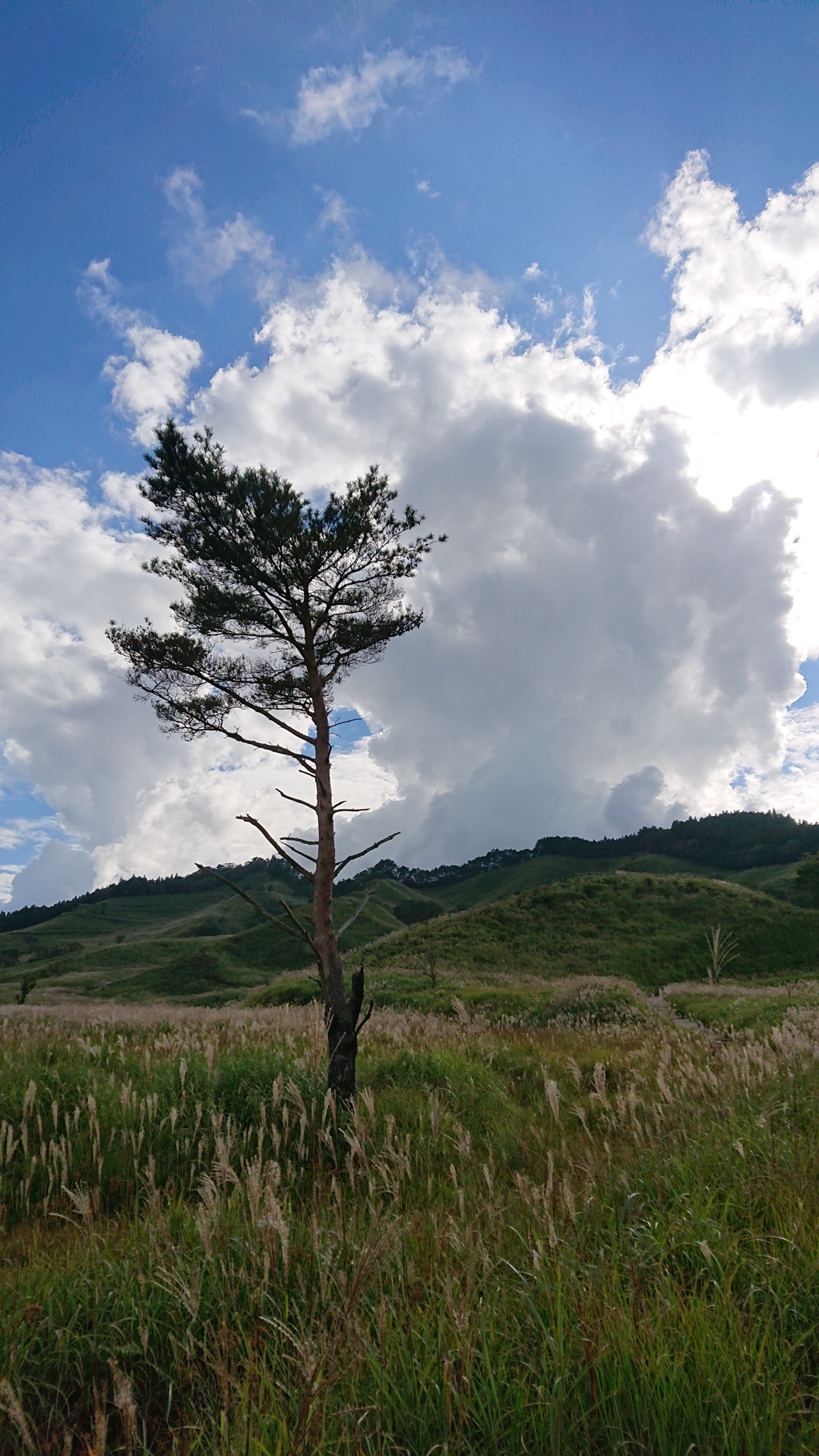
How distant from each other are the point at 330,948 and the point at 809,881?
223 feet

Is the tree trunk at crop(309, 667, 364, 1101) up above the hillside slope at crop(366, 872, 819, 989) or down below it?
above

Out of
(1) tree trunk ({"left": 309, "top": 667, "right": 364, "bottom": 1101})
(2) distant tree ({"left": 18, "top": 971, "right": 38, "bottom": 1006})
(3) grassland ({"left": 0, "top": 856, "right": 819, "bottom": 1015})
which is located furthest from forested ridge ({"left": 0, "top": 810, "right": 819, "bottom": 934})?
(1) tree trunk ({"left": 309, "top": 667, "right": 364, "bottom": 1101})

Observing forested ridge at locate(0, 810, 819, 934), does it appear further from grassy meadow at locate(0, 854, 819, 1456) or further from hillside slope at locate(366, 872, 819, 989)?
grassy meadow at locate(0, 854, 819, 1456)

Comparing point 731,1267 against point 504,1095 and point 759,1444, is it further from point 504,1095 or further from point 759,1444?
point 504,1095

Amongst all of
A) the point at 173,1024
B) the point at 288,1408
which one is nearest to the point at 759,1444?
the point at 288,1408

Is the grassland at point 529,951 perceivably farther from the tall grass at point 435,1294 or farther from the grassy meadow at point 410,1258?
the tall grass at point 435,1294

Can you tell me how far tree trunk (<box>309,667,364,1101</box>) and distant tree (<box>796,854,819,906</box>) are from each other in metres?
63.9

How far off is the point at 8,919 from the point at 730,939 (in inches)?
7523

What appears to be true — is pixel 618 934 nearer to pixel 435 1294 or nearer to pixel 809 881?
pixel 809 881

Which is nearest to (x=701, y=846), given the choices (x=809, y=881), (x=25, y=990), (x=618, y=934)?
(x=809, y=881)

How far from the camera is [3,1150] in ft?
15.4

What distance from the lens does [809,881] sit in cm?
6191

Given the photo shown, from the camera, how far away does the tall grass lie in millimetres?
1849

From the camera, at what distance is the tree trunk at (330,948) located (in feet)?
20.5
